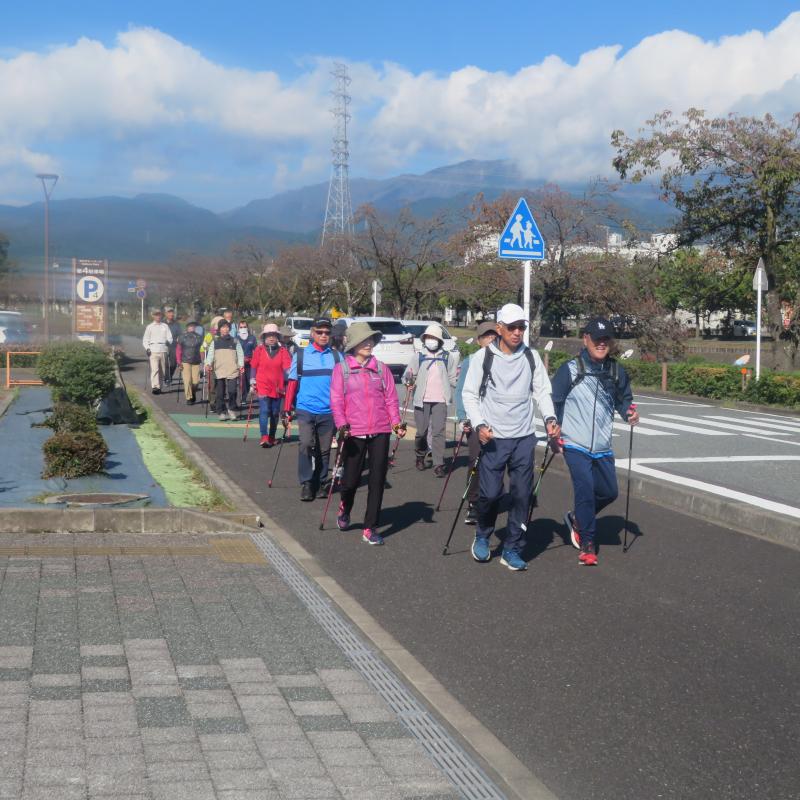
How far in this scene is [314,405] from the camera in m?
10.8

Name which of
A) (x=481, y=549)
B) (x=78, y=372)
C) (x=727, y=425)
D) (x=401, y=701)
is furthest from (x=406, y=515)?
(x=727, y=425)

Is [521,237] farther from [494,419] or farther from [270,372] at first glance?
[494,419]

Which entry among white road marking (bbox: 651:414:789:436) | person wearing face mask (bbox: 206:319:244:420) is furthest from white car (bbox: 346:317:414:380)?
person wearing face mask (bbox: 206:319:244:420)

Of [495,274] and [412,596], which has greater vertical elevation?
[495,274]

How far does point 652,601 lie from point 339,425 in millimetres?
2970

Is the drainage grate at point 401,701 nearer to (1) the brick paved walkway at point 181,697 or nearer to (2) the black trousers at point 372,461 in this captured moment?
(1) the brick paved walkway at point 181,697

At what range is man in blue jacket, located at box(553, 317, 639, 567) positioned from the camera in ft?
25.4

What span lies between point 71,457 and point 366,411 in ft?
12.4

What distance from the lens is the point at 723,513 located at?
32.7ft

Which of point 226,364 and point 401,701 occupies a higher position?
point 226,364

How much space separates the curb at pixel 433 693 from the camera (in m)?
3.98

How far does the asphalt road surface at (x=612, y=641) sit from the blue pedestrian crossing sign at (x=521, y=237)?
4479 mm

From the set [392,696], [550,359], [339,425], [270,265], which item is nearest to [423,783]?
[392,696]

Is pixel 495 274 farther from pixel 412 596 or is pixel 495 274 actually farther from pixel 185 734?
pixel 185 734
